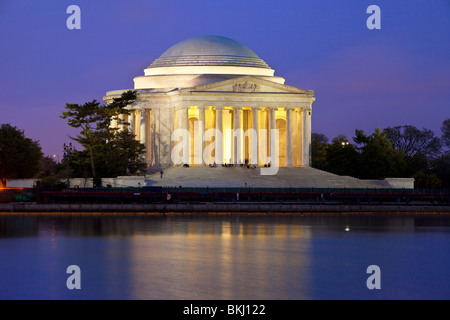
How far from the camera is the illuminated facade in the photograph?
10869 cm

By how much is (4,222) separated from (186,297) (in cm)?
3129

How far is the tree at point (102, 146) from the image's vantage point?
96.3 m

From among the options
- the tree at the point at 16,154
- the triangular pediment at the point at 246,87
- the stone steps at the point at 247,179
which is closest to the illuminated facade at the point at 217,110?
the triangular pediment at the point at 246,87

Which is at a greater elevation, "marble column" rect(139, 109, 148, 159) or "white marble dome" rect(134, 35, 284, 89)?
"white marble dome" rect(134, 35, 284, 89)

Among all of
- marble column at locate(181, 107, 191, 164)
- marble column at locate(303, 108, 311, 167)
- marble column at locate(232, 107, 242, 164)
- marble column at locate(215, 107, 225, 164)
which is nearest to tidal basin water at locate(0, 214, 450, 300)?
marble column at locate(215, 107, 225, 164)

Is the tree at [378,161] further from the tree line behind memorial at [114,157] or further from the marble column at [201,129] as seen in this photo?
the marble column at [201,129]

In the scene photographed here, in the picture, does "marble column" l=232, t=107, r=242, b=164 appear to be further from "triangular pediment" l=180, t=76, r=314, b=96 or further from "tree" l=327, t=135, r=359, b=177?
"tree" l=327, t=135, r=359, b=177

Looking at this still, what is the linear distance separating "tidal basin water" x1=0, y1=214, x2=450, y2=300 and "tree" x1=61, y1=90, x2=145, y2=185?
115 feet

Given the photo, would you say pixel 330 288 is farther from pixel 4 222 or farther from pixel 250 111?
pixel 250 111

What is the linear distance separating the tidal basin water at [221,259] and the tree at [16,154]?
39.3m

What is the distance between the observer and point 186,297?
30.8 m

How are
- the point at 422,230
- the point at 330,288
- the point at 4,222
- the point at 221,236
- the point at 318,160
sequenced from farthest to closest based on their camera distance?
the point at 318,160, the point at 4,222, the point at 422,230, the point at 221,236, the point at 330,288
